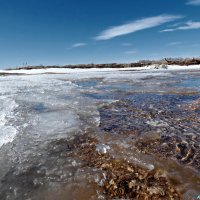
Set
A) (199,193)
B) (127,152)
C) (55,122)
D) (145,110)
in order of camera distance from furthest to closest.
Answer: (145,110), (55,122), (127,152), (199,193)

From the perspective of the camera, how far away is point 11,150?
474 centimetres

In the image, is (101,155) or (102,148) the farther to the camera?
(102,148)

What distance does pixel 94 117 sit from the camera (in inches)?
285

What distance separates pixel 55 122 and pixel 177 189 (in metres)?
4.05

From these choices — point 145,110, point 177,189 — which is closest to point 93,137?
point 177,189

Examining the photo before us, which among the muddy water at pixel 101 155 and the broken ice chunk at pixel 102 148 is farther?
the broken ice chunk at pixel 102 148

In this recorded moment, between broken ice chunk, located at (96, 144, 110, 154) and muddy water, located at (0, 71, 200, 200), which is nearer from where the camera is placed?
muddy water, located at (0, 71, 200, 200)

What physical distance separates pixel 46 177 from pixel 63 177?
229 mm

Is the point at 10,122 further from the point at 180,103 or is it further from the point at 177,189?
the point at 180,103

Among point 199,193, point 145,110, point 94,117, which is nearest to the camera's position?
point 199,193

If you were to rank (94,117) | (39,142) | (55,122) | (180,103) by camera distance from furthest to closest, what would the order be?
(180,103), (94,117), (55,122), (39,142)

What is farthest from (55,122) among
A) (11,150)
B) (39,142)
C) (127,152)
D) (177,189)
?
(177,189)

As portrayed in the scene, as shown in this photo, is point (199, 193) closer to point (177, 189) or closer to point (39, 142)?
point (177, 189)

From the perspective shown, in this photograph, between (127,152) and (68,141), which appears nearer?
(127,152)
